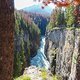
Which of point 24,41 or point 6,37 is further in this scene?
point 24,41

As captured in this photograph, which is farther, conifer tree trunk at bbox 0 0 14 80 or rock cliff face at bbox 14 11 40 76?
rock cliff face at bbox 14 11 40 76

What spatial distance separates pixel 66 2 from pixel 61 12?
3053 inches

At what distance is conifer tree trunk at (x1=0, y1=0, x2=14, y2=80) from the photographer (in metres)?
7.29

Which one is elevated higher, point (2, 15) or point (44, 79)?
point (2, 15)

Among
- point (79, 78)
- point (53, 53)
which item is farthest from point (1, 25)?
point (53, 53)

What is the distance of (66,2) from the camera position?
11922 millimetres

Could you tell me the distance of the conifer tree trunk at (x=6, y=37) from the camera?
7289 millimetres

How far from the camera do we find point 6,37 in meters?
7.36

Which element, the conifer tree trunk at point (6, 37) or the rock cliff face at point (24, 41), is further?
the rock cliff face at point (24, 41)

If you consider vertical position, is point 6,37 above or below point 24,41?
above

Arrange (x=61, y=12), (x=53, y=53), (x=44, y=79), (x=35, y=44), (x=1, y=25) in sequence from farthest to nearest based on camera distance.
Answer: (x=35, y=44), (x=61, y=12), (x=53, y=53), (x=44, y=79), (x=1, y=25)

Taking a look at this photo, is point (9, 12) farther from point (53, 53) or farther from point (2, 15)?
point (53, 53)

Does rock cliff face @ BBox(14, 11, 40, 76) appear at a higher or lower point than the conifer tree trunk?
lower

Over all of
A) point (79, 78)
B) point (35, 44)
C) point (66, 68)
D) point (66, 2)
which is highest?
point (66, 2)
